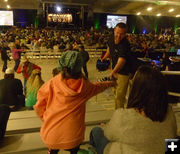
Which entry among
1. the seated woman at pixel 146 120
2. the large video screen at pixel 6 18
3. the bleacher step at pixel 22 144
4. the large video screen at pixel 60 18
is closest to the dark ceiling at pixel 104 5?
the large video screen at pixel 6 18

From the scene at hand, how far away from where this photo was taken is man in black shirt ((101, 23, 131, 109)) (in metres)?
2.38

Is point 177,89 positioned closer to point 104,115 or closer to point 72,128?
point 104,115

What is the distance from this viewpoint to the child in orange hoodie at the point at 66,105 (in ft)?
4.86

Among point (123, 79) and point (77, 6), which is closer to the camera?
point (123, 79)

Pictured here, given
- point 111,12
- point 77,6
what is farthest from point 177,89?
point 111,12

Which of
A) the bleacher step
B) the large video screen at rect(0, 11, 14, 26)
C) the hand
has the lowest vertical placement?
the bleacher step

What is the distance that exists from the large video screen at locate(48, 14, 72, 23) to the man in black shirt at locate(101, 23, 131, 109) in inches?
693

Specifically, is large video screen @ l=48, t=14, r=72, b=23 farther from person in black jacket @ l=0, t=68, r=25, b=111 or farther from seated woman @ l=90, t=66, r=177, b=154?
seated woman @ l=90, t=66, r=177, b=154

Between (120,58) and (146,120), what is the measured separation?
1.26 m

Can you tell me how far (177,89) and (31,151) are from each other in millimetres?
3045

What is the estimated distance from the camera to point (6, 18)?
18.9 metres

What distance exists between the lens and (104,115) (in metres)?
2.63

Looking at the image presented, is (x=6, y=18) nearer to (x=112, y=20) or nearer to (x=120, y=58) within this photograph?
(x=112, y=20)

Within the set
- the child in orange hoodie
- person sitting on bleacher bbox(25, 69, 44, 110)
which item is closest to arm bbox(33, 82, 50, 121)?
the child in orange hoodie
